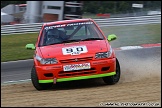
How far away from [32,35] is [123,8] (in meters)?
39.9

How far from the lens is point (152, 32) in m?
22.3

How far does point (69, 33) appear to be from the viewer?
8.56 metres

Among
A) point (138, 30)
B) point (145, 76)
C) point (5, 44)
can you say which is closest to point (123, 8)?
point (138, 30)

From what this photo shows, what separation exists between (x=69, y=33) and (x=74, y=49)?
0.82m

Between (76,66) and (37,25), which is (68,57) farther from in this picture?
(37,25)

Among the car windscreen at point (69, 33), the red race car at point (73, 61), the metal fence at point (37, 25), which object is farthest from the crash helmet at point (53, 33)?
the metal fence at point (37, 25)

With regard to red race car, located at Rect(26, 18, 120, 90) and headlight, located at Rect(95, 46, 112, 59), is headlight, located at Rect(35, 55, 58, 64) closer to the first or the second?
red race car, located at Rect(26, 18, 120, 90)

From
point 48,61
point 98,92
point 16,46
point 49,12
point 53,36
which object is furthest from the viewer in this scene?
point 49,12

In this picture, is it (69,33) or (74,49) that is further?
(69,33)

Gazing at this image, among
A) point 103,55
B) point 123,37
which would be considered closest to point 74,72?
point 103,55

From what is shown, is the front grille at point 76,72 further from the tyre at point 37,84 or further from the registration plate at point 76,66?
the tyre at point 37,84

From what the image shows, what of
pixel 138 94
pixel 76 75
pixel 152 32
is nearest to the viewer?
pixel 138 94

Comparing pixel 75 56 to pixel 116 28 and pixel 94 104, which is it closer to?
pixel 94 104

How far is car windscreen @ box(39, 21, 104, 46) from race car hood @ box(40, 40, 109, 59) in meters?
0.24
